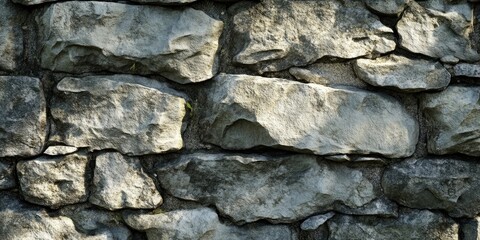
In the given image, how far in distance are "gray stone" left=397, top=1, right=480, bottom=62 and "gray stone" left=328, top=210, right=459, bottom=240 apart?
510mm

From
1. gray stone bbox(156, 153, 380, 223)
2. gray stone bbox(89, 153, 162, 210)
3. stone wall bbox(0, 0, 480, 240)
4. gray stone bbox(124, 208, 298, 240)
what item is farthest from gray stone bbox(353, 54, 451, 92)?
gray stone bbox(89, 153, 162, 210)

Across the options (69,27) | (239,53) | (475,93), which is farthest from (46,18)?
(475,93)

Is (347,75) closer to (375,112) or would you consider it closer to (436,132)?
(375,112)

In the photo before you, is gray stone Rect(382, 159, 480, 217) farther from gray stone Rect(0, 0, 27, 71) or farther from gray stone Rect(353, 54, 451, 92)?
gray stone Rect(0, 0, 27, 71)

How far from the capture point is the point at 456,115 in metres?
1.86

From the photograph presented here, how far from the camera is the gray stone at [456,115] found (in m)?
1.86

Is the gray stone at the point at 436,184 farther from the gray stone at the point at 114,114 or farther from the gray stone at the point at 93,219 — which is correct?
the gray stone at the point at 93,219

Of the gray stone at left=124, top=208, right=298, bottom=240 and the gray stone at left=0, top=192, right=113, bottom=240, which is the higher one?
the gray stone at left=124, top=208, right=298, bottom=240

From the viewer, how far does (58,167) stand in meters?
1.84

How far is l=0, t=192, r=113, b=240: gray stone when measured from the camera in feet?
6.10

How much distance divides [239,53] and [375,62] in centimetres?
42

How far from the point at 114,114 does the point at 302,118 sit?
1.87 ft

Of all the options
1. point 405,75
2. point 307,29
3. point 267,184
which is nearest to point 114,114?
point 267,184

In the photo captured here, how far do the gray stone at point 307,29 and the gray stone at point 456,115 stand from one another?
26cm
